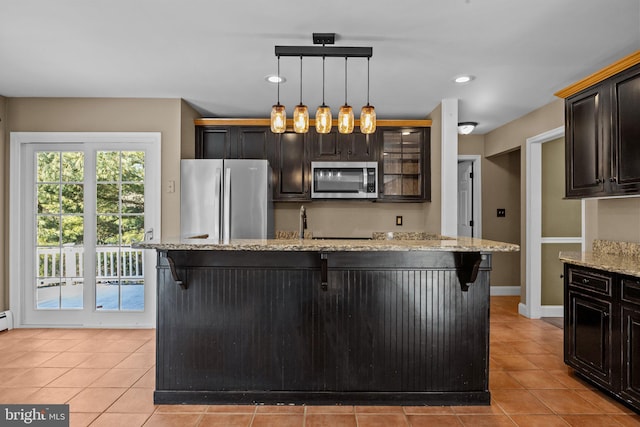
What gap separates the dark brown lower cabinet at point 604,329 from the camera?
2.34 metres

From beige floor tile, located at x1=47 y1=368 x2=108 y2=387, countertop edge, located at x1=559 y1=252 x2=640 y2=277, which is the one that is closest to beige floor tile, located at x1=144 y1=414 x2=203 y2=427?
beige floor tile, located at x1=47 y1=368 x2=108 y2=387

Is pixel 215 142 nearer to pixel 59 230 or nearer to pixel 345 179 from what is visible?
pixel 345 179

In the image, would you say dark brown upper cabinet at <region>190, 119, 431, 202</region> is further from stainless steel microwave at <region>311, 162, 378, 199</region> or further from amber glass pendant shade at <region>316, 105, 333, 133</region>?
amber glass pendant shade at <region>316, 105, 333, 133</region>

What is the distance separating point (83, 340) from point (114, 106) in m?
2.35

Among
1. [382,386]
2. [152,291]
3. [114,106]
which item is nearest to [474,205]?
[382,386]

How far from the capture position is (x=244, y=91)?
12.9 feet

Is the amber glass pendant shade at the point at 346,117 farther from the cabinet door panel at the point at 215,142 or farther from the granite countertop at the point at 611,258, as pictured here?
the cabinet door panel at the point at 215,142

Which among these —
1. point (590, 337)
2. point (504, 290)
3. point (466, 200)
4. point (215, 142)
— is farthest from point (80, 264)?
point (504, 290)

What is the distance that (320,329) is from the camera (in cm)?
248

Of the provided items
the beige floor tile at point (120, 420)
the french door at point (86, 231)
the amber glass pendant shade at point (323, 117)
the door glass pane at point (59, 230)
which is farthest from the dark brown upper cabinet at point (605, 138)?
the door glass pane at point (59, 230)

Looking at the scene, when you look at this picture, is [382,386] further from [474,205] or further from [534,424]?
[474,205]

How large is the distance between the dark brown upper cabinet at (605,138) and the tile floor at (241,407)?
139 centimetres

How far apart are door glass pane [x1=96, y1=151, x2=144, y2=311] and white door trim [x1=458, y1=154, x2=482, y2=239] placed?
442 cm

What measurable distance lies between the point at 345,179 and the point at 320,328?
8.41ft
